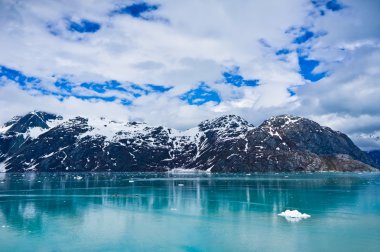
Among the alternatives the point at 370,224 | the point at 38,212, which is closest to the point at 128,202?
the point at 38,212

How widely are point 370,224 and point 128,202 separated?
2298 inches

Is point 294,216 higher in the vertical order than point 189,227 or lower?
higher

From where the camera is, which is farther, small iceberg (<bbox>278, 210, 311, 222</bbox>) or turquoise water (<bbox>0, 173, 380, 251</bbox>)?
small iceberg (<bbox>278, 210, 311, 222</bbox>)

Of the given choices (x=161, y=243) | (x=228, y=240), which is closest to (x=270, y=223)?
(x=228, y=240)

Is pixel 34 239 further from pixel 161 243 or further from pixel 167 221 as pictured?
pixel 167 221

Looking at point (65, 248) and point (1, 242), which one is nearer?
point (65, 248)

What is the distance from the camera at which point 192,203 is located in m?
92.4

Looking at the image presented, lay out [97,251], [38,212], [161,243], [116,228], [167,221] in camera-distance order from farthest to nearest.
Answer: [38,212] < [167,221] < [116,228] < [161,243] < [97,251]

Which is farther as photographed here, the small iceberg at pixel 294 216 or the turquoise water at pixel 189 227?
the small iceberg at pixel 294 216

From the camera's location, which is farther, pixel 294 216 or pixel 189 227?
pixel 294 216

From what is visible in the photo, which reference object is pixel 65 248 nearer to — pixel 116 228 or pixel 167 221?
pixel 116 228

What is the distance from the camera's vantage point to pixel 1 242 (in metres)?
49.8

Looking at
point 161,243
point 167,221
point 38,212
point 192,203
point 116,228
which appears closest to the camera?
point 161,243

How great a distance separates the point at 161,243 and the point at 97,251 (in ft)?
28.3
